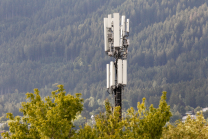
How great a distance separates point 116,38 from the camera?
124ft

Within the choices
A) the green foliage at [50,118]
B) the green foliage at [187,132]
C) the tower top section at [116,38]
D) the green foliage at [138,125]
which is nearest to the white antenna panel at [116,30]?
the tower top section at [116,38]

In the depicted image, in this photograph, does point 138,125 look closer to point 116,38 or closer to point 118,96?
point 118,96

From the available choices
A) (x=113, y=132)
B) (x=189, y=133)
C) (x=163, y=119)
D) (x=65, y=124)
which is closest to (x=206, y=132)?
(x=189, y=133)

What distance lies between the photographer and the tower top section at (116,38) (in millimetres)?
37781

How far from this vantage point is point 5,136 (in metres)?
28.5

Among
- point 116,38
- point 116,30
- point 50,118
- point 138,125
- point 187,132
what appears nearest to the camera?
point 50,118

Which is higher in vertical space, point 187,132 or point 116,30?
point 116,30

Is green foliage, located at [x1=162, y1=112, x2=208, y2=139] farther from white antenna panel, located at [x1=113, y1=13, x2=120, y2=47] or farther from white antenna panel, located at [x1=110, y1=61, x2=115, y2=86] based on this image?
white antenna panel, located at [x1=113, y1=13, x2=120, y2=47]

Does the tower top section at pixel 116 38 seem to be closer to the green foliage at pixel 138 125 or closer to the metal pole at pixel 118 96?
the metal pole at pixel 118 96

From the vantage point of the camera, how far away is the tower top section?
3778cm

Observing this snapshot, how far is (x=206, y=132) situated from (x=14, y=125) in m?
15.7

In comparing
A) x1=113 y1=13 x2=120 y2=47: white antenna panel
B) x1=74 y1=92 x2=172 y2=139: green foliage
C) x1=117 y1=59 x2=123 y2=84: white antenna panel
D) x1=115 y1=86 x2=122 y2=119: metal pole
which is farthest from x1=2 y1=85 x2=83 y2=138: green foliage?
x1=113 y1=13 x2=120 y2=47: white antenna panel

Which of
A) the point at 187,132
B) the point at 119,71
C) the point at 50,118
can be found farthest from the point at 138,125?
the point at 50,118

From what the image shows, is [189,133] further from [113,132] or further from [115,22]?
[115,22]
